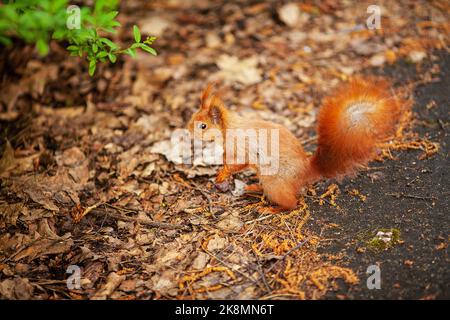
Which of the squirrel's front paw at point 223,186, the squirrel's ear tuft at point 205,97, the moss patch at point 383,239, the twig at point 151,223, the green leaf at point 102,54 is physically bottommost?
the moss patch at point 383,239

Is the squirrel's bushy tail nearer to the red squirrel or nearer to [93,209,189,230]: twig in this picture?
the red squirrel

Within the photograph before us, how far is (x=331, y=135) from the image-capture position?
286cm

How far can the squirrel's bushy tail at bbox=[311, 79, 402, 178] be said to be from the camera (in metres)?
2.80

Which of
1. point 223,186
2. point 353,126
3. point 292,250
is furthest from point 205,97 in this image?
point 292,250

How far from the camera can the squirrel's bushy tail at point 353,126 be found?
2.80 m

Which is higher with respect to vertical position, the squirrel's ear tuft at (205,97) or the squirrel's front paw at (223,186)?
the squirrel's ear tuft at (205,97)

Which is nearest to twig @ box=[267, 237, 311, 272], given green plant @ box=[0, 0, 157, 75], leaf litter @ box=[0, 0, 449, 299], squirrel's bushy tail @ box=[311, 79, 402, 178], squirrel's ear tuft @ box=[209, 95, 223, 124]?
leaf litter @ box=[0, 0, 449, 299]

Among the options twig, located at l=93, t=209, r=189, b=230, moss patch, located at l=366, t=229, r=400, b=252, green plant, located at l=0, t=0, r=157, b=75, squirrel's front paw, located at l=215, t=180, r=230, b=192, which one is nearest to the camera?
green plant, located at l=0, t=0, r=157, b=75

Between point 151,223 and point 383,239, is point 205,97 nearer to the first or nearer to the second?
point 151,223

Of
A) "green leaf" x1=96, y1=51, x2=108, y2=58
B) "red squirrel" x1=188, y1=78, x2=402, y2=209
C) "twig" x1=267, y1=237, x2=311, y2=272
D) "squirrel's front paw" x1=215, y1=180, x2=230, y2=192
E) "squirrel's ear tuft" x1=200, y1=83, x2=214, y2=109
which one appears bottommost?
"twig" x1=267, y1=237, x2=311, y2=272

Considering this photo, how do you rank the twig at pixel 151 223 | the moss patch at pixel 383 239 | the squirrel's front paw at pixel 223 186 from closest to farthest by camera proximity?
the moss patch at pixel 383 239 < the twig at pixel 151 223 < the squirrel's front paw at pixel 223 186

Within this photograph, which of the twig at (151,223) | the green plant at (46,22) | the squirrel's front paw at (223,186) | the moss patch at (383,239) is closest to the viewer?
the green plant at (46,22)

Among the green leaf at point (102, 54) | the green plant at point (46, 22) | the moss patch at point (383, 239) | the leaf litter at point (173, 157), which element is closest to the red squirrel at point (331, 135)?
the leaf litter at point (173, 157)

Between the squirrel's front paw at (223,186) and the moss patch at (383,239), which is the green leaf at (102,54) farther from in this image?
the moss patch at (383,239)
